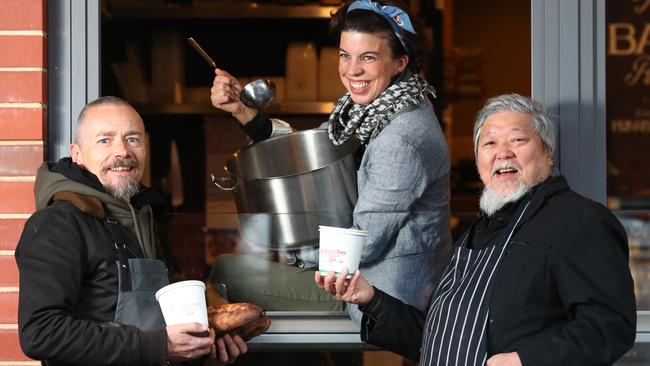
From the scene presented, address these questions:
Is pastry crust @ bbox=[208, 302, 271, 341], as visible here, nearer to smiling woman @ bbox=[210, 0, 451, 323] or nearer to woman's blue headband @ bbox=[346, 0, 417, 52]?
smiling woman @ bbox=[210, 0, 451, 323]

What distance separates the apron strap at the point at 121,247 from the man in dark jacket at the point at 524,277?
1.53 feet

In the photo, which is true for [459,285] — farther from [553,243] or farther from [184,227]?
[184,227]

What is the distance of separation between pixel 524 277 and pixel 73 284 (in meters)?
1.04

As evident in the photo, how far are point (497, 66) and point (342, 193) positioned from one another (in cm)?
423

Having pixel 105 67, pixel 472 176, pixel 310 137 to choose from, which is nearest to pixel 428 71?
pixel 472 176

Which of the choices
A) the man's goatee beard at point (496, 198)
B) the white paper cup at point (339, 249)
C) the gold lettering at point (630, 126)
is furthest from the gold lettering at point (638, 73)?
the white paper cup at point (339, 249)

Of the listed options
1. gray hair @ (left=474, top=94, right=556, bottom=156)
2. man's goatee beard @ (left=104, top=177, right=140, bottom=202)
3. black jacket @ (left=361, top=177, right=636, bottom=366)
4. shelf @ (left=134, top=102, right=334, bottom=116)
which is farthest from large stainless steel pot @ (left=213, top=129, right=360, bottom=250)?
shelf @ (left=134, top=102, right=334, bottom=116)

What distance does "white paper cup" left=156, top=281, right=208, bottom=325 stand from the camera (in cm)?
246

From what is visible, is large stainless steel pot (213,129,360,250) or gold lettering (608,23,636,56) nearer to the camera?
large stainless steel pot (213,129,360,250)

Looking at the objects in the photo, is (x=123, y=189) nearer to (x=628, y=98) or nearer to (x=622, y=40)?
(x=622, y=40)

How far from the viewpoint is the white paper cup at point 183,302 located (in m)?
2.46

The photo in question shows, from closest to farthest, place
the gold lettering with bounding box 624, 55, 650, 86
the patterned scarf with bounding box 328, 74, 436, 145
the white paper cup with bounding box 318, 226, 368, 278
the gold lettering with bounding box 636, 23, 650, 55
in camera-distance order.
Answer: the white paper cup with bounding box 318, 226, 368, 278, the patterned scarf with bounding box 328, 74, 436, 145, the gold lettering with bounding box 636, 23, 650, 55, the gold lettering with bounding box 624, 55, 650, 86

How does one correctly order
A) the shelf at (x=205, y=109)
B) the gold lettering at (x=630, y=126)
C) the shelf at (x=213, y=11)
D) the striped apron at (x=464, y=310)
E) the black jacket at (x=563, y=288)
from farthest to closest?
the shelf at (x=213, y=11) < the shelf at (x=205, y=109) < the gold lettering at (x=630, y=126) < the striped apron at (x=464, y=310) < the black jacket at (x=563, y=288)

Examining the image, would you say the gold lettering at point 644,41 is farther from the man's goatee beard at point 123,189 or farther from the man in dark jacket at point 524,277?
the man's goatee beard at point 123,189
